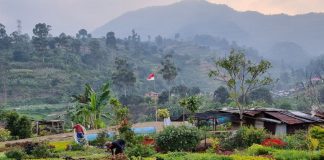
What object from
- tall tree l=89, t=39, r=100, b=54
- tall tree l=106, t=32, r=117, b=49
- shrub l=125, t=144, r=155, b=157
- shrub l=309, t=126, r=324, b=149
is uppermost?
tall tree l=106, t=32, r=117, b=49

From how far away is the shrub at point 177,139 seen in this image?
1033 inches

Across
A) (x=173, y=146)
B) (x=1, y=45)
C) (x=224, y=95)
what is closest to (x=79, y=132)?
(x=173, y=146)

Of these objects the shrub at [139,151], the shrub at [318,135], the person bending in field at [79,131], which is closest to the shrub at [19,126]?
the person bending in field at [79,131]

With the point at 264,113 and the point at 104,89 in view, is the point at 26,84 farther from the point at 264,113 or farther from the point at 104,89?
the point at 264,113

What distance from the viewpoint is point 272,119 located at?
115 feet

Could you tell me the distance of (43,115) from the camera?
76.4 metres

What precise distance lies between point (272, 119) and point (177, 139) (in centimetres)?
1186

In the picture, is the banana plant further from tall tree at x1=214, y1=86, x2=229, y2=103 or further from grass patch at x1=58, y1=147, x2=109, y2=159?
tall tree at x1=214, y1=86, x2=229, y2=103

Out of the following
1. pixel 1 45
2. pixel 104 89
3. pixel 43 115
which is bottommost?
pixel 43 115

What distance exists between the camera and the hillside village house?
34.1 m

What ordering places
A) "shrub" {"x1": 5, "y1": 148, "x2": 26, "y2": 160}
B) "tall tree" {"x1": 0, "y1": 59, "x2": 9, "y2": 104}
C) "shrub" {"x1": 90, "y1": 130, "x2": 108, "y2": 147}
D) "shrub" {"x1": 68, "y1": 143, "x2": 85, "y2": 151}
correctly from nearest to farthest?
"shrub" {"x1": 5, "y1": 148, "x2": 26, "y2": 160} < "shrub" {"x1": 68, "y1": 143, "x2": 85, "y2": 151} < "shrub" {"x1": 90, "y1": 130, "x2": 108, "y2": 147} < "tall tree" {"x1": 0, "y1": 59, "x2": 9, "y2": 104}

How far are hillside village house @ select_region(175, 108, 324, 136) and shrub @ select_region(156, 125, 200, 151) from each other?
10.1m

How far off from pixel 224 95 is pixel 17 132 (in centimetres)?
5098

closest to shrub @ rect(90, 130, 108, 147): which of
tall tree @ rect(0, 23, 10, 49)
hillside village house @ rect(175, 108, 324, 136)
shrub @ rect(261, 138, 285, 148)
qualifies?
hillside village house @ rect(175, 108, 324, 136)
